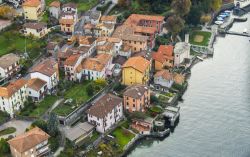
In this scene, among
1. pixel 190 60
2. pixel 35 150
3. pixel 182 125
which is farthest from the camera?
pixel 190 60

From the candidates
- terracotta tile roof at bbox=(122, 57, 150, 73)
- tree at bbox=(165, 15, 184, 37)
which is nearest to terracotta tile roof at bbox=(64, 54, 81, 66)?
terracotta tile roof at bbox=(122, 57, 150, 73)

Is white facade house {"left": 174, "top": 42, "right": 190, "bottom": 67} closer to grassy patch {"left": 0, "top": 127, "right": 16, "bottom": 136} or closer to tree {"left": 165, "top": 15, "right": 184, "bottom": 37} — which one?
tree {"left": 165, "top": 15, "right": 184, "bottom": 37}

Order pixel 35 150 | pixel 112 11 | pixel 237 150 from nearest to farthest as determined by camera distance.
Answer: pixel 35 150 → pixel 237 150 → pixel 112 11

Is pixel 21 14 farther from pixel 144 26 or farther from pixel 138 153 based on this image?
pixel 138 153

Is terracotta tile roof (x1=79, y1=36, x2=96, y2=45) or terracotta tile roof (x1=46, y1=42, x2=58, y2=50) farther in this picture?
terracotta tile roof (x1=79, y1=36, x2=96, y2=45)

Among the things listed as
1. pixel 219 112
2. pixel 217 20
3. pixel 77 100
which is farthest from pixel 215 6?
pixel 77 100

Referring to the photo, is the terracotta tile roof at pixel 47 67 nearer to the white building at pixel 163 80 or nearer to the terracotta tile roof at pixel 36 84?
the terracotta tile roof at pixel 36 84

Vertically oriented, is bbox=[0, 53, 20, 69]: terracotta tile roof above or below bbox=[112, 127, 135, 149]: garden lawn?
above
